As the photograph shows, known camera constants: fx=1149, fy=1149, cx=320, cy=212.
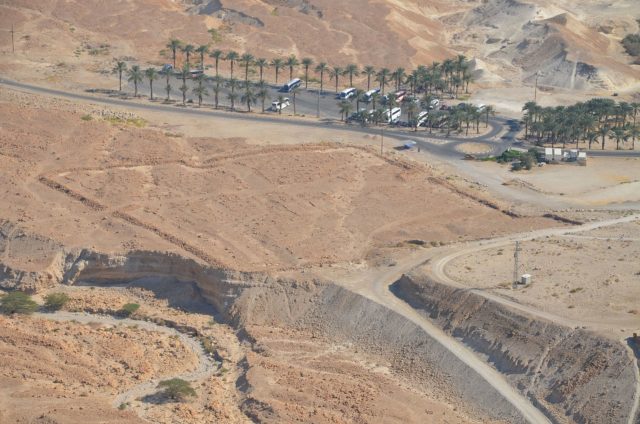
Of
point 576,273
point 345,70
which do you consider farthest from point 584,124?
point 576,273

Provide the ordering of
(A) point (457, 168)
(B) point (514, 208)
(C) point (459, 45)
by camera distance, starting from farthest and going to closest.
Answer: (C) point (459, 45) → (A) point (457, 168) → (B) point (514, 208)

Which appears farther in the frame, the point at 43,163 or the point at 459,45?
the point at 459,45

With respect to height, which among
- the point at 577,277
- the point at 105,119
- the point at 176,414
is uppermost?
the point at 105,119

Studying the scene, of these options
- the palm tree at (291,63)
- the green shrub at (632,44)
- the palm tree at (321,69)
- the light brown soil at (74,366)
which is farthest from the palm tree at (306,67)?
the light brown soil at (74,366)

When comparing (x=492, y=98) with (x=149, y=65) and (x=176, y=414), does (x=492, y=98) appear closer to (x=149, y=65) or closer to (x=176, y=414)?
A: (x=149, y=65)

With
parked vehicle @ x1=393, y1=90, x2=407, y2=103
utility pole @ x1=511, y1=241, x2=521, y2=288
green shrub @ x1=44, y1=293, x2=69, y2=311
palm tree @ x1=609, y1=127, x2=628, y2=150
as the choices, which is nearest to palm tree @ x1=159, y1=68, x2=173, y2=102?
parked vehicle @ x1=393, y1=90, x2=407, y2=103

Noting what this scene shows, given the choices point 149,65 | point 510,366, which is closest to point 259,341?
point 510,366
